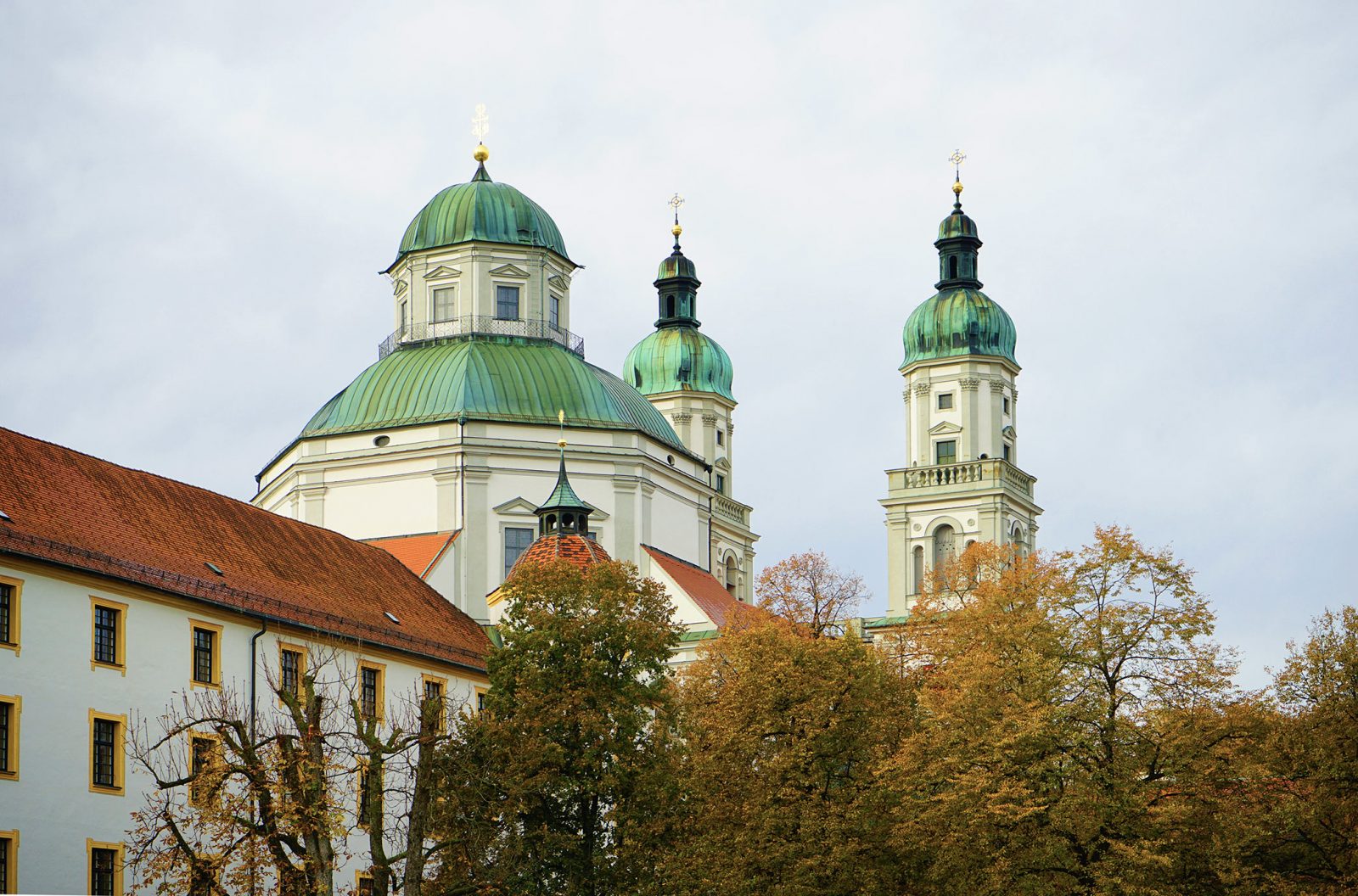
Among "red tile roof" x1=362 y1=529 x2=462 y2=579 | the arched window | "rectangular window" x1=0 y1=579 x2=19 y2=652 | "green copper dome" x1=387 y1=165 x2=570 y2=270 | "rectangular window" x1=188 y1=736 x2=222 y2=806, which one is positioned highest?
"green copper dome" x1=387 y1=165 x2=570 y2=270

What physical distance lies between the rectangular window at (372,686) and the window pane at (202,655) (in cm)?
553

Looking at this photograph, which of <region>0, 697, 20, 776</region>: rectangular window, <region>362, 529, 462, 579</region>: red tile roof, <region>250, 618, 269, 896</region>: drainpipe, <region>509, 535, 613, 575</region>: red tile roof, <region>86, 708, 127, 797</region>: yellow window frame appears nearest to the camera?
<region>0, 697, 20, 776</region>: rectangular window

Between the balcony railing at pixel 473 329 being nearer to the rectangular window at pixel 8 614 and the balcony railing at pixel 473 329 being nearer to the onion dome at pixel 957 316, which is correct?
the onion dome at pixel 957 316

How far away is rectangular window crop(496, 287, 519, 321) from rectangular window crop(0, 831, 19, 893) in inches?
1535

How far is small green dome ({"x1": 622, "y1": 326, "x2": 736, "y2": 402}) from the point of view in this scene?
112250 millimetres

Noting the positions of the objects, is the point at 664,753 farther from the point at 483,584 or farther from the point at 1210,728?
the point at 483,584

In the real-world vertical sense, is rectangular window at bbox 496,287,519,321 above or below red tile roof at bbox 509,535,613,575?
above

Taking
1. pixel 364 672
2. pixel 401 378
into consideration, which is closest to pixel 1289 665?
pixel 364 672

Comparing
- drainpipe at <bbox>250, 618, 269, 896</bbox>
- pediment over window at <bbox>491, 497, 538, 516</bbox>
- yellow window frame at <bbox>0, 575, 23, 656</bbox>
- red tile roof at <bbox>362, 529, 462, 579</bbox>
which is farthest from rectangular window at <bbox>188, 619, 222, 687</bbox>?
pediment over window at <bbox>491, 497, 538, 516</bbox>

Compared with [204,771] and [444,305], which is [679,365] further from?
[204,771]

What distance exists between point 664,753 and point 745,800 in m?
2.09

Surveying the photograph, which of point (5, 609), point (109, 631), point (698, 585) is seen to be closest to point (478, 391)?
point (698, 585)

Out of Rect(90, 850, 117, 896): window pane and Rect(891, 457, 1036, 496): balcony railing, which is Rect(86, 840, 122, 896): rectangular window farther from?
Rect(891, 457, 1036, 496): balcony railing

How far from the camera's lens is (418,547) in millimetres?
73812
